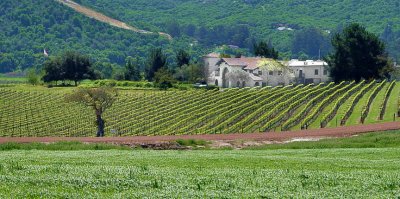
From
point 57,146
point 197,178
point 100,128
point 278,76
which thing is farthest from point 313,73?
point 197,178

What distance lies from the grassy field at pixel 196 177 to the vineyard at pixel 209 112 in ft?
122

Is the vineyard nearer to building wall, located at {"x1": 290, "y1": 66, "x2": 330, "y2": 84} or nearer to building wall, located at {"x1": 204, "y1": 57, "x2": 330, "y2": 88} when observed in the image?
building wall, located at {"x1": 204, "y1": 57, "x2": 330, "y2": 88}

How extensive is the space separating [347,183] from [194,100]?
71709 mm

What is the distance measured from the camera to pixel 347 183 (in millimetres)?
27859

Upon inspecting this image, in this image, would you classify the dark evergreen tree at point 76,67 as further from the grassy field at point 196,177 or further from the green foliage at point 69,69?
the grassy field at point 196,177

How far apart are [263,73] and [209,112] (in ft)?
166

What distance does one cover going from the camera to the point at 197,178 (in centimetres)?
2841

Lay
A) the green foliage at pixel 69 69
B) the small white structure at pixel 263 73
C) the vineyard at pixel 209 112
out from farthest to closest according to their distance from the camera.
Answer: the green foliage at pixel 69 69
the small white structure at pixel 263 73
the vineyard at pixel 209 112

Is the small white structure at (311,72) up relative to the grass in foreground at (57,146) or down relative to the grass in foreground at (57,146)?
up

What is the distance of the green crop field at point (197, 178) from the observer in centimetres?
2494

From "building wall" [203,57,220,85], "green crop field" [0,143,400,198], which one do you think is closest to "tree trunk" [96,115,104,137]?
"green crop field" [0,143,400,198]

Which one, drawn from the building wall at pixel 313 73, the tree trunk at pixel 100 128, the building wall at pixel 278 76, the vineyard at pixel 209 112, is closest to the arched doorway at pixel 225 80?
the building wall at pixel 278 76

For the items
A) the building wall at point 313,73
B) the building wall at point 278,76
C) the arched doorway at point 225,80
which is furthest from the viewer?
the building wall at point 313,73

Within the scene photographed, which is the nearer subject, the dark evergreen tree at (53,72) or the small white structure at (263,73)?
the small white structure at (263,73)
